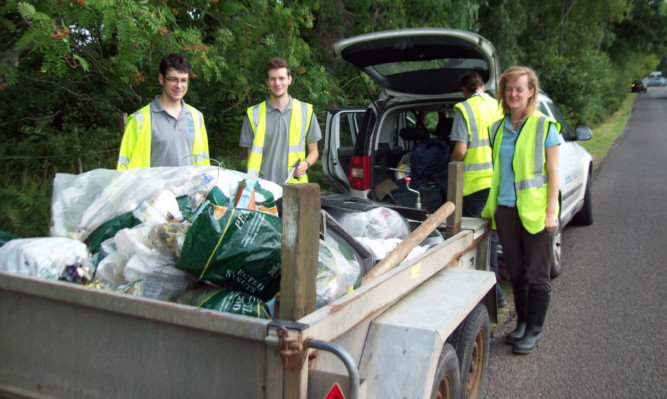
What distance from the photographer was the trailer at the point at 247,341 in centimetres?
173

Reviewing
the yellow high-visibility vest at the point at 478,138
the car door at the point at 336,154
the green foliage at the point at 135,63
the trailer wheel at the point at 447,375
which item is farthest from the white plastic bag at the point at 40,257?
the car door at the point at 336,154

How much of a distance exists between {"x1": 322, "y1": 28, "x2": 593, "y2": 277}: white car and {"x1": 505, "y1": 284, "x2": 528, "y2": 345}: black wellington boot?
1155mm

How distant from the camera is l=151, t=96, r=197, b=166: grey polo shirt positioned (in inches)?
151

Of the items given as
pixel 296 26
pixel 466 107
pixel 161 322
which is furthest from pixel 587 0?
pixel 161 322

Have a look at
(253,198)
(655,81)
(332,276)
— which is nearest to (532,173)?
(253,198)

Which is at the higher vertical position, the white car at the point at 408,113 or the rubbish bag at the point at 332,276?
the white car at the point at 408,113

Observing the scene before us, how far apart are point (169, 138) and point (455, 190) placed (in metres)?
1.93

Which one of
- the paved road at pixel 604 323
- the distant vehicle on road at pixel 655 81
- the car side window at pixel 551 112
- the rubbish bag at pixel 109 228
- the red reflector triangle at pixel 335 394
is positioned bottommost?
the paved road at pixel 604 323

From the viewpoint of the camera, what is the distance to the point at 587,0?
23641 mm

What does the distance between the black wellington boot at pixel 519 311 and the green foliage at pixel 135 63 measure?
2727mm

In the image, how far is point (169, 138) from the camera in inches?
152

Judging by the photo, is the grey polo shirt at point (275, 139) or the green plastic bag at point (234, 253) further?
the grey polo shirt at point (275, 139)

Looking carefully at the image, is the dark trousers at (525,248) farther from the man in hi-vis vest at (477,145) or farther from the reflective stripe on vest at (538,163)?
the man in hi-vis vest at (477,145)

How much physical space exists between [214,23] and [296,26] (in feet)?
3.26
